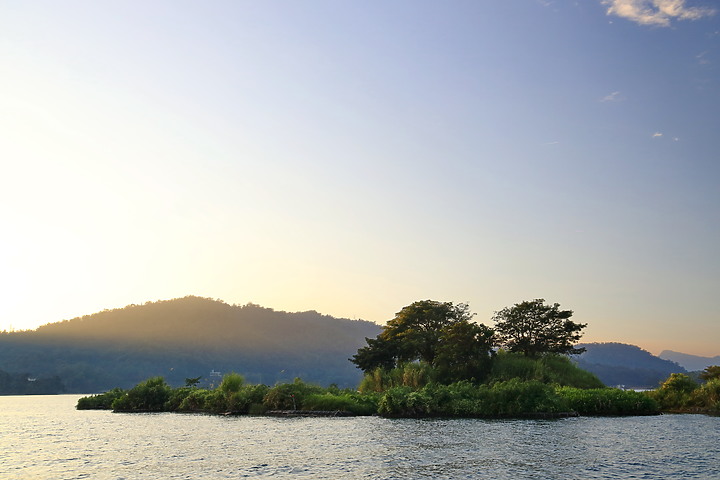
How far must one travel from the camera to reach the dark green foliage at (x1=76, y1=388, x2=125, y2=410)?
100 m

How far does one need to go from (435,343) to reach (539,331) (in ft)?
Answer: 56.3

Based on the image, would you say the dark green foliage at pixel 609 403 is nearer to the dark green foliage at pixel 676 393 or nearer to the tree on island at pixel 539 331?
the dark green foliage at pixel 676 393

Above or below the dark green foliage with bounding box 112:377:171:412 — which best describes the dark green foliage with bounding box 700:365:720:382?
above

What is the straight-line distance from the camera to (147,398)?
284 ft

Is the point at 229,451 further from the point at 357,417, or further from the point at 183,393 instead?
the point at 183,393

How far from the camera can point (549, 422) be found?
2125 inches

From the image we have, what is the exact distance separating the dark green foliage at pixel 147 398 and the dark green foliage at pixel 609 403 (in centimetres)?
5931

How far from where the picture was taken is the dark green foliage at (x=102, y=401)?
100 metres

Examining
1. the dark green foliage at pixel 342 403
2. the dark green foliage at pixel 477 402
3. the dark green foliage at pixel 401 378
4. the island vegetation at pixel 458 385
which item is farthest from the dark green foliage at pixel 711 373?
the dark green foliage at pixel 342 403

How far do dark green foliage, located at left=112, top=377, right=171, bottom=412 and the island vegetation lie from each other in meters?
0.16

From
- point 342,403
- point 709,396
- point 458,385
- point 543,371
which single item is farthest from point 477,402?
point 709,396

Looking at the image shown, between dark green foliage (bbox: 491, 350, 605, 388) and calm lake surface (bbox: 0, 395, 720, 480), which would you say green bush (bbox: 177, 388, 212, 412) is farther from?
dark green foliage (bbox: 491, 350, 605, 388)

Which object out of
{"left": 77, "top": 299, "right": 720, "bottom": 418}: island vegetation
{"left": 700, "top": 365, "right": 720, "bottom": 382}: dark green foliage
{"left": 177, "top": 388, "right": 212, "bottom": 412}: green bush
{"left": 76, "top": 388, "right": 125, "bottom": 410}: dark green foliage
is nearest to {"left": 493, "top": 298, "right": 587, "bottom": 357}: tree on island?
{"left": 77, "top": 299, "right": 720, "bottom": 418}: island vegetation

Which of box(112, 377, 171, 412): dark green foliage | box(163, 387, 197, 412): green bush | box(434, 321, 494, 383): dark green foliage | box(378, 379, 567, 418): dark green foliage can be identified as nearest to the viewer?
box(378, 379, 567, 418): dark green foliage
